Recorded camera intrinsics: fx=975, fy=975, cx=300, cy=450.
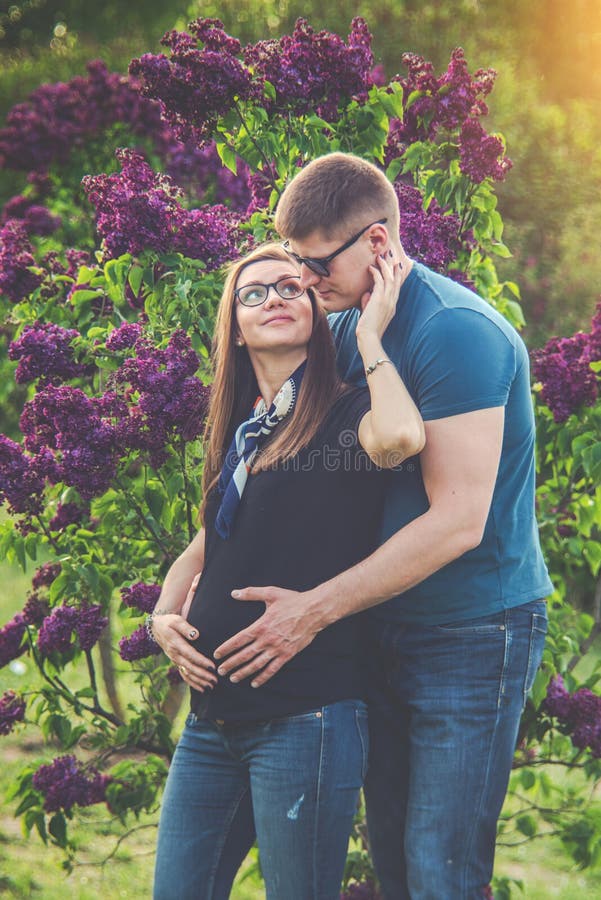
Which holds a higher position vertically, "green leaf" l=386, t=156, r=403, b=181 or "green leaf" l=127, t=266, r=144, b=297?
"green leaf" l=386, t=156, r=403, b=181

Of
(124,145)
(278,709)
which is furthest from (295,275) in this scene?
(124,145)

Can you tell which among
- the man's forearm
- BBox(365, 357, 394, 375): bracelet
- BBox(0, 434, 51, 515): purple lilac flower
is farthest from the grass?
BBox(365, 357, 394, 375): bracelet

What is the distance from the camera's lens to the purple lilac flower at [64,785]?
312cm

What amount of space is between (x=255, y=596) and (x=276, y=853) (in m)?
0.57

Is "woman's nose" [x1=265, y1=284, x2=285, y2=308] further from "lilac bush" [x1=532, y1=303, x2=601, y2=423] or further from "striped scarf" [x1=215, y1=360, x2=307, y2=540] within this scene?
"lilac bush" [x1=532, y1=303, x2=601, y2=423]

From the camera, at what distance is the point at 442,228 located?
9.71ft

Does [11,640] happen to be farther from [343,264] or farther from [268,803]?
[343,264]

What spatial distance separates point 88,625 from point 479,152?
189 cm

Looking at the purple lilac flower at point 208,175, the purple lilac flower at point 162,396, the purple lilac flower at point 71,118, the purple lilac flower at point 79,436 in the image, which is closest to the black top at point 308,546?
the purple lilac flower at point 162,396

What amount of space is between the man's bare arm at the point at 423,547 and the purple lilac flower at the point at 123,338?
0.95m

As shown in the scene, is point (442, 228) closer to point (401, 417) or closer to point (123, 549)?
point (401, 417)

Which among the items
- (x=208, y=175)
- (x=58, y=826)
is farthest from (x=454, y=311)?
(x=208, y=175)

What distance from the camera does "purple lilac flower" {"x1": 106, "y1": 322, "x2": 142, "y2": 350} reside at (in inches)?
110

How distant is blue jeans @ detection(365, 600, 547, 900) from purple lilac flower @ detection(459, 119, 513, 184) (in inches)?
55.5
